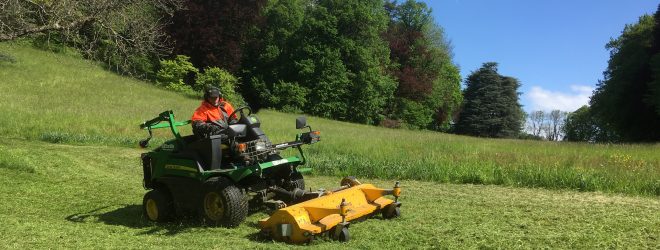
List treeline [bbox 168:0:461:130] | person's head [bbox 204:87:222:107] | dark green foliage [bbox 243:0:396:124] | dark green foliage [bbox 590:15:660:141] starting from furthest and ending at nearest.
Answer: dark green foliage [bbox 243:0:396:124] → treeline [bbox 168:0:461:130] → dark green foliage [bbox 590:15:660:141] → person's head [bbox 204:87:222:107]

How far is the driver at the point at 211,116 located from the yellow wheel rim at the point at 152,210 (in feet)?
4.08

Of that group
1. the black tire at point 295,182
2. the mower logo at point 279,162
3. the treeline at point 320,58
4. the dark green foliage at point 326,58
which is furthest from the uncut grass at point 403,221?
the dark green foliage at point 326,58

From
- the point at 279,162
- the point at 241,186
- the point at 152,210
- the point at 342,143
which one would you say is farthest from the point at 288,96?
the point at 279,162

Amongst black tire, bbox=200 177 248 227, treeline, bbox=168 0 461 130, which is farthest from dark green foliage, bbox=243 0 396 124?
black tire, bbox=200 177 248 227

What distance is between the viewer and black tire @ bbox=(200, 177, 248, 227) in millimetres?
7016

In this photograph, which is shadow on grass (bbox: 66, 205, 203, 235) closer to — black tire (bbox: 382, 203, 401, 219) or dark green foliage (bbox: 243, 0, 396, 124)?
black tire (bbox: 382, 203, 401, 219)

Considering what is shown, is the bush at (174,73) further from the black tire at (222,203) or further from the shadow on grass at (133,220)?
the black tire at (222,203)

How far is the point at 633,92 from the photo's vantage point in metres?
43.7

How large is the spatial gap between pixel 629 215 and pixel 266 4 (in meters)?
44.2

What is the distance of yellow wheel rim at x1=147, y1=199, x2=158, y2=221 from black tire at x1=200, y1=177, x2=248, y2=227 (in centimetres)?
84

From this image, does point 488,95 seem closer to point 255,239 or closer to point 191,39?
point 191,39

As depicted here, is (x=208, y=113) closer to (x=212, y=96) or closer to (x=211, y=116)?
(x=211, y=116)

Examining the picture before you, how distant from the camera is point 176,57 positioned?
132 feet

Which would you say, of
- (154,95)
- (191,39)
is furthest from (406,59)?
(154,95)
